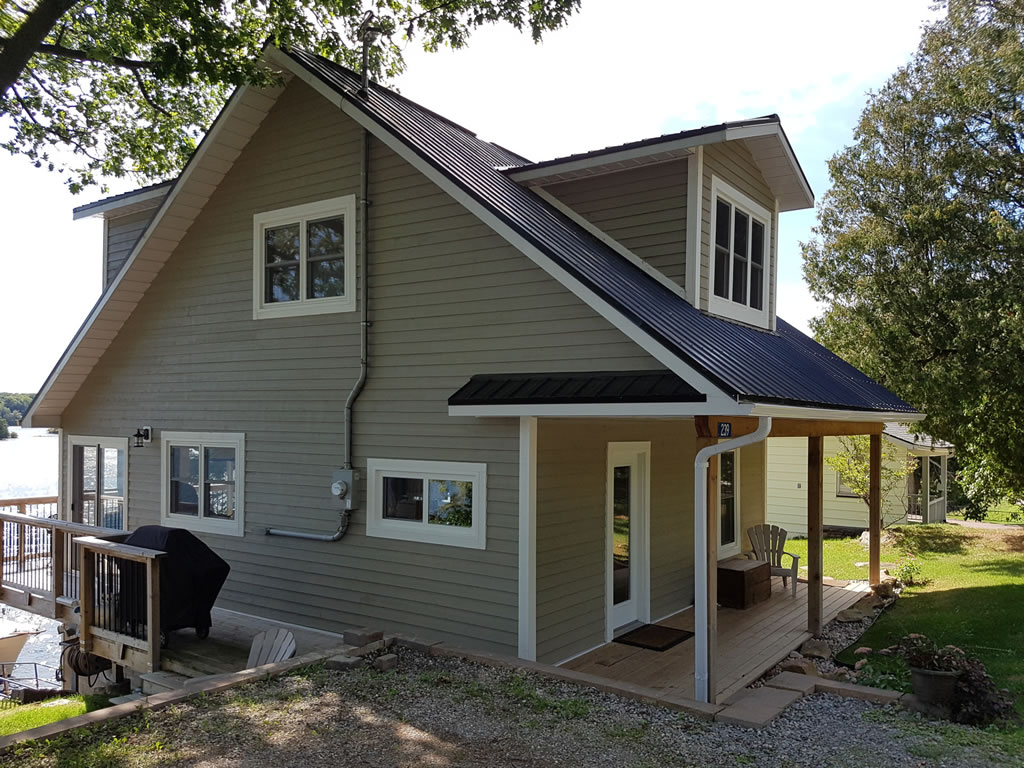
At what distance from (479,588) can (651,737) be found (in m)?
2.60

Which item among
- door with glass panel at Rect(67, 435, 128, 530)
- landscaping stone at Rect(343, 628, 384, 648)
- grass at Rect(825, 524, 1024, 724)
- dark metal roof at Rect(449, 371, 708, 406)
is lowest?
grass at Rect(825, 524, 1024, 724)

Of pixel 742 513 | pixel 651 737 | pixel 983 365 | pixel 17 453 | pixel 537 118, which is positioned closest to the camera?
pixel 651 737

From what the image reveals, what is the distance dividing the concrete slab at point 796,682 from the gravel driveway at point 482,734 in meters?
0.12

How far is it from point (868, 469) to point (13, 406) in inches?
808

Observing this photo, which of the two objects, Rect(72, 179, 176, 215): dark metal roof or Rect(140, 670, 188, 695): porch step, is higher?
Rect(72, 179, 176, 215): dark metal roof

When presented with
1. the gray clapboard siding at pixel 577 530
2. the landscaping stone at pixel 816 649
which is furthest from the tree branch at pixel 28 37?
the landscaping stone at pixel 816 649

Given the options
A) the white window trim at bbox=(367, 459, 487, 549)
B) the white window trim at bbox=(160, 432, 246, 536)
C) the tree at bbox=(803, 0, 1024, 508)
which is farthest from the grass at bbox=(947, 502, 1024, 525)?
the white window trim at bbox=(160, 432, 246, 536)

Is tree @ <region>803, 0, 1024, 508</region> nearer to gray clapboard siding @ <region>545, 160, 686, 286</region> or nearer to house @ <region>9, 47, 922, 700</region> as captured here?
house @ <region>9, 47, 922, 700</region>

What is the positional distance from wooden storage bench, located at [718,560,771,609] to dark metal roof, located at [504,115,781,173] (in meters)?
5.67

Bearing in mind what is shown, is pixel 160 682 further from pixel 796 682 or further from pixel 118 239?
pixel 118 239

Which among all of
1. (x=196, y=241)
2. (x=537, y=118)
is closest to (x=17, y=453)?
(x=196, y=241)

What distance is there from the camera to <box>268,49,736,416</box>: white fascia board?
19.1 feet

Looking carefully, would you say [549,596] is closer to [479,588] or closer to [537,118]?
[479,588]

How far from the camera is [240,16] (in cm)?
1119
